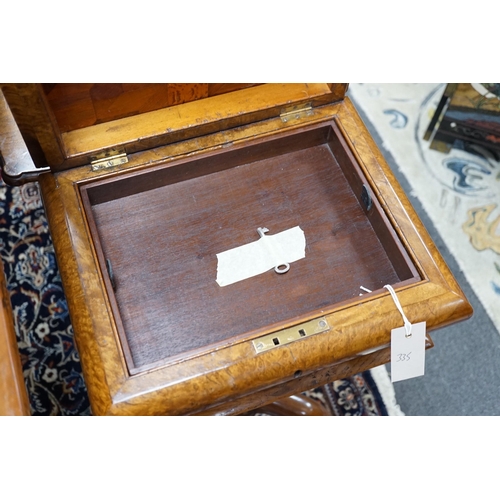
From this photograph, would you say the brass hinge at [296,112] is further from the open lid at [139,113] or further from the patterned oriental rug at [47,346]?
the patterned oriental rug at [47,346]

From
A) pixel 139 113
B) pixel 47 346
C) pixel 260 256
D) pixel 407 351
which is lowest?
pixel 407 351

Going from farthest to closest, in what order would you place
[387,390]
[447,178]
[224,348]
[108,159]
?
[447,178]
[387,390]
[108,159]
[224,348]

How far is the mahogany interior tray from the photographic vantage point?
0.97 meters

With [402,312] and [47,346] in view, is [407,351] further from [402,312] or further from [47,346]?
[47,346]

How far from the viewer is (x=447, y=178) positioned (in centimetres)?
179

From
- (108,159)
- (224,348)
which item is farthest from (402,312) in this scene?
(108,159)

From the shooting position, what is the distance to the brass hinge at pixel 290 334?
87cm

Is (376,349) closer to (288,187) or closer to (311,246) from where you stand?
(311,246)

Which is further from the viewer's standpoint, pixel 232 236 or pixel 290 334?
pixel 232 236

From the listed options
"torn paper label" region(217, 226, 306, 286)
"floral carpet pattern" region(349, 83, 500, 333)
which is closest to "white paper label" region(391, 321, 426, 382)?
"torn paper label" region(217, 226, 306, 286)

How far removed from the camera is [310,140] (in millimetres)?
1132

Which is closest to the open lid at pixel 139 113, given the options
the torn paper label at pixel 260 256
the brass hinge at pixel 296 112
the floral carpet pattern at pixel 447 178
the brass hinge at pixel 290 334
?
the brass hinge at pixel 296 112

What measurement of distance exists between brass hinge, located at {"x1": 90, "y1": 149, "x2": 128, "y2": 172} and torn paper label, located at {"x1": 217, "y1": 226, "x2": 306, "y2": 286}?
0.24 meters

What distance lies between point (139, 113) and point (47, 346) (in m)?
0.73
